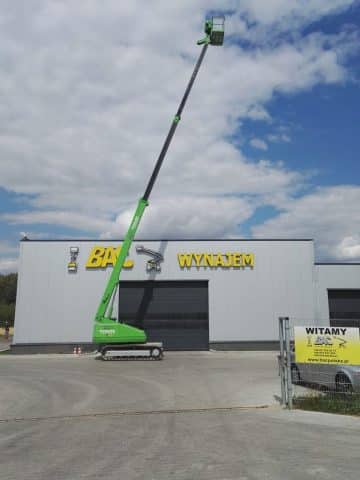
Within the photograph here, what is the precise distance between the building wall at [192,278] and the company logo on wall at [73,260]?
0.29 meters

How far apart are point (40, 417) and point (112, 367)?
9931mm

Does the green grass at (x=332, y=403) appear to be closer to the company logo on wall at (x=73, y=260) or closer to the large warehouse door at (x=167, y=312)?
the large warehouse door at (x=167, y=312)

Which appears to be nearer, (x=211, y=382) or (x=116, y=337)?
(x=211, y=382)

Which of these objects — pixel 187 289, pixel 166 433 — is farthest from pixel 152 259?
pixel 166 433

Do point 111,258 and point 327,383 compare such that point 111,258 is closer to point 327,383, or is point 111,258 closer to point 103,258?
point 103,258

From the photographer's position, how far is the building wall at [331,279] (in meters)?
28.7

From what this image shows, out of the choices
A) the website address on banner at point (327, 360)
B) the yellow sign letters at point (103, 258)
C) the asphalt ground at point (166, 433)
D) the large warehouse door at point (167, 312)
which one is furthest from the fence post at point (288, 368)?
the yellow sign letters at point (103, 258)

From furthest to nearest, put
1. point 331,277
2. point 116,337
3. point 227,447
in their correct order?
point 331,277 < point 116,337 < point 227,447

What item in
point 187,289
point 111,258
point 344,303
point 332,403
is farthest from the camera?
point 344,303

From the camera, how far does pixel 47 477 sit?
5660 mm

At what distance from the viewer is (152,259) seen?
93.4 ft

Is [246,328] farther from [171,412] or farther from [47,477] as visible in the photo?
[47,477]

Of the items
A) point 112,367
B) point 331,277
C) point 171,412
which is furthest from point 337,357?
point 331,277

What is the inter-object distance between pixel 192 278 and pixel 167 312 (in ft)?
10.1
